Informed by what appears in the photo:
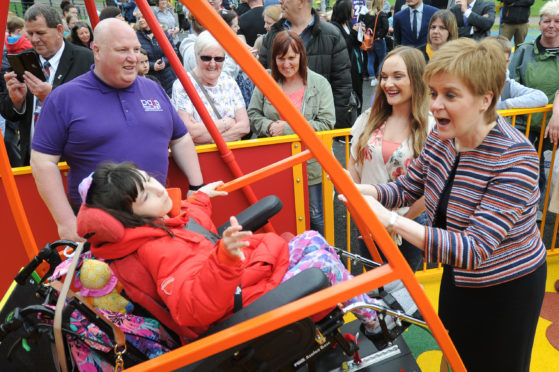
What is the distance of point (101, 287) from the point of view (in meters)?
1.71

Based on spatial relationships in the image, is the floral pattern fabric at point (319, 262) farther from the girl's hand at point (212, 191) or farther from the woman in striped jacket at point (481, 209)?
the girl's hand at point (212, 191)

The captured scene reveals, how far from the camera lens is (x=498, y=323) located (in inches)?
70.8

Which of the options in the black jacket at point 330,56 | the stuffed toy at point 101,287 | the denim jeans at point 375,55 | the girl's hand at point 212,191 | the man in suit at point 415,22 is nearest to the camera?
the stuffed toy at point 101,287

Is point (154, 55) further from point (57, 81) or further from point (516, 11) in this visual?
point (516, 11)

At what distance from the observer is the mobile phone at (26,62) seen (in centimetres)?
284

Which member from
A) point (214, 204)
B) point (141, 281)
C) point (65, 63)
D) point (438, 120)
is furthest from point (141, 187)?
point (65, 63)

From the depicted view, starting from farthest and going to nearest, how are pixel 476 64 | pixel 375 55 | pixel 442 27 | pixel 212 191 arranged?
pixel 375 55, pixel 442 27, pixel 212 191, pixel 476 64

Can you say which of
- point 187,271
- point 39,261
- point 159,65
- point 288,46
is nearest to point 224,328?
point 187,271

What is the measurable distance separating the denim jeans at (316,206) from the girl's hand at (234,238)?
6.82 ft

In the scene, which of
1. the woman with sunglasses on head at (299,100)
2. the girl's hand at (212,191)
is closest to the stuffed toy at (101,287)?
the girl's hand at (212,191)

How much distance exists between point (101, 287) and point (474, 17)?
249 inches

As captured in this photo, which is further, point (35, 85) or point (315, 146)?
point (35, 85)

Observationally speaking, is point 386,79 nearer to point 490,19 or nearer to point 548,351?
point 548,351

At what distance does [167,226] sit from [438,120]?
42.7 inches
